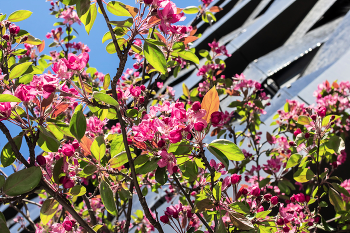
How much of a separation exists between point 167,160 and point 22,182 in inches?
18.4

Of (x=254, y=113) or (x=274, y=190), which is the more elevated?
(x=254, y=113)

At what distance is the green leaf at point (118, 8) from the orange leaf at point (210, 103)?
1.48 feet

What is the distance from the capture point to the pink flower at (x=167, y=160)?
2.62 feet

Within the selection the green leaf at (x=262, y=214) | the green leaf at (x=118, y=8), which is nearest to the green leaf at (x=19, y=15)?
the green leaf at (x=118, y=8)

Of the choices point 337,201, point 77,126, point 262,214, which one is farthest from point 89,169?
point 337,201

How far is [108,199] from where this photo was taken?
79 cm

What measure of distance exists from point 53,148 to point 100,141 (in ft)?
0.55

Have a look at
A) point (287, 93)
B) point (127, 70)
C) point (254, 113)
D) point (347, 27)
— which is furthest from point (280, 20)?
point (127, 70)

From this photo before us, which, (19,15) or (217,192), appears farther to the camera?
(19,15)

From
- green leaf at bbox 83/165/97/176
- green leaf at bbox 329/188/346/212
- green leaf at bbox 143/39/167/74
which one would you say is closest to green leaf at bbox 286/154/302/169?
green leaf at bbox 329/188/346/212

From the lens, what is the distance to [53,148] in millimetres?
824

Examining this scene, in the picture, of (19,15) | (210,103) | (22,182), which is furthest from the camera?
(19,15)

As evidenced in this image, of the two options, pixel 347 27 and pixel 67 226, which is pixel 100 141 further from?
pixel 347 27

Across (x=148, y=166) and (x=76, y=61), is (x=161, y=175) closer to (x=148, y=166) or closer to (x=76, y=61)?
(x=148, y=166)
